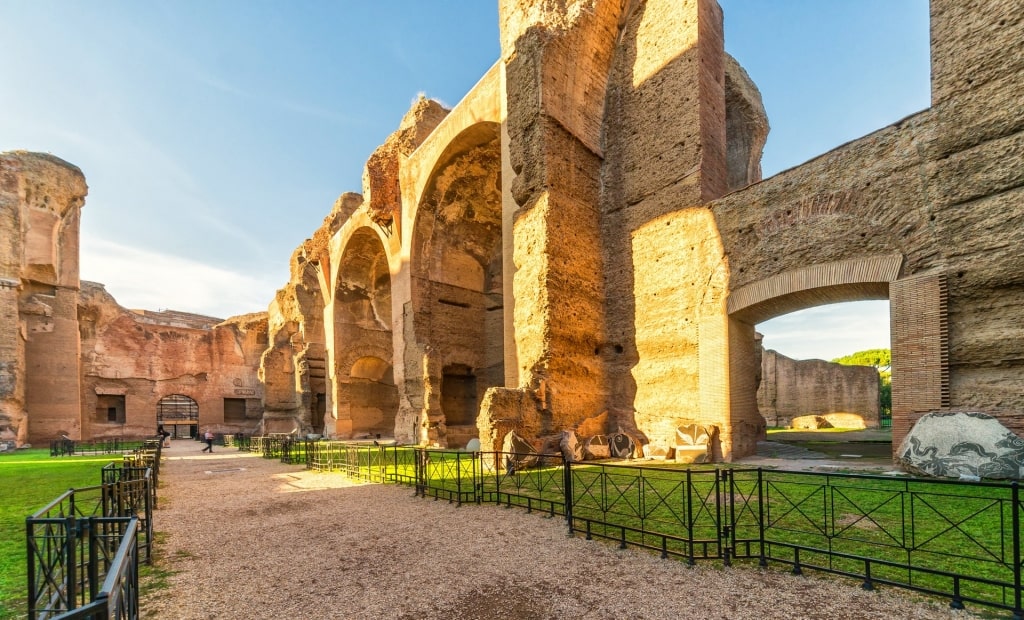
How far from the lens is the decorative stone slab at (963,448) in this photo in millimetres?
6203

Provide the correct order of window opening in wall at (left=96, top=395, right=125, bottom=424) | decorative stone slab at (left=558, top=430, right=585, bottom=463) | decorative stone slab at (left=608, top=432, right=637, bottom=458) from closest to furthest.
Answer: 1. decorative stone slab at (left=558, top=430, right=585, bottom=463)
2. decorative stone slab at (left=608, top=432, right=637, bottom=458)
3. window opening in wall at (left=96, top=395, right=125, bottom=424)

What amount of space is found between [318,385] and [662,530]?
80.3ft

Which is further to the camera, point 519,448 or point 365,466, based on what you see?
point 365,466

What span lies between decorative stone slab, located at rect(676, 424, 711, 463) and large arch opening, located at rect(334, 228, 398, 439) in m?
16.0

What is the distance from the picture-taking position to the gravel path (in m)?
3.20

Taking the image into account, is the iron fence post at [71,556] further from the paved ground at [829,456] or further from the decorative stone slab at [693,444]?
the decorative stone slab at [693,444]

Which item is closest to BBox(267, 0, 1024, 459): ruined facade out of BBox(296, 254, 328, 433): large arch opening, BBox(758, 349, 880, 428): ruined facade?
BBox(296, 254, 328, 433): large arch opening

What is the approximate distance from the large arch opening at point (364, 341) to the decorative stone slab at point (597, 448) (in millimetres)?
14111

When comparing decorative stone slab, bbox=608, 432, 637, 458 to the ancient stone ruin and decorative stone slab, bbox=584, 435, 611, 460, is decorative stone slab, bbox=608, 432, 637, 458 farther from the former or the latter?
the ancient stone ruin

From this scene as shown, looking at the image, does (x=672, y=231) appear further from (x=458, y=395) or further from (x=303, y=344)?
(x=303, y=344)

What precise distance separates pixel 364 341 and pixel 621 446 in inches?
615

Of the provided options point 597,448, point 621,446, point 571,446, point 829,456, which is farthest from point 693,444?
point 829,456

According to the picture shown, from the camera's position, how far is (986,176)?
7117 mm

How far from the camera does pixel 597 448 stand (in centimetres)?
1127
